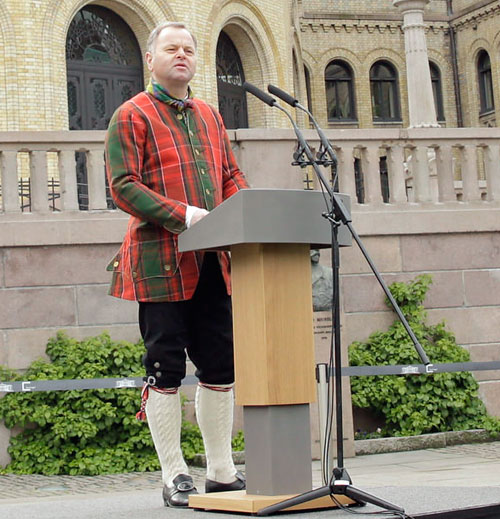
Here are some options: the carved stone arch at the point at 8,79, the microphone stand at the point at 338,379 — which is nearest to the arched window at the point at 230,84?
the carved stone arch at the point at 8,79

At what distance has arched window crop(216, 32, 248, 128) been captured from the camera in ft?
85.3

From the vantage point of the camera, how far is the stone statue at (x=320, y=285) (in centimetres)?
995

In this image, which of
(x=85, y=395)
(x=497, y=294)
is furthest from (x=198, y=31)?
(x=85, y=395)

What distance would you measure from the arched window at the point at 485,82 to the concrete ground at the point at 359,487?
31425mm

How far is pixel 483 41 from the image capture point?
40031 millimetres

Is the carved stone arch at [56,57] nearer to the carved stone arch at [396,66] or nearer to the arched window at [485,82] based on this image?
the carved stone arch at [396,66]

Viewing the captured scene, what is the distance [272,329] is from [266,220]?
46 centimetres

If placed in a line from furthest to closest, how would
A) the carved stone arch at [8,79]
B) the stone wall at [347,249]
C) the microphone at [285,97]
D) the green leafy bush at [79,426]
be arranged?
the carved stone arch at [8,79]
the stone wall at [347,249]
the green leafy bush at [79,426]
the microphone at [285,97]

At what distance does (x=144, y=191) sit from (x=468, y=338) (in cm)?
734

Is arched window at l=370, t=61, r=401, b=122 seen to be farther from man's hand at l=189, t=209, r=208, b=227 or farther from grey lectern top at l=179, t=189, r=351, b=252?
grey lectern top at l=179, t=189, r=351, b=252

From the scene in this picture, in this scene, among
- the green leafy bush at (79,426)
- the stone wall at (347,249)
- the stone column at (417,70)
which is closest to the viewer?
the green leafy bush at (79,426)

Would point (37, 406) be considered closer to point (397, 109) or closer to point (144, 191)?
point (144, 191)

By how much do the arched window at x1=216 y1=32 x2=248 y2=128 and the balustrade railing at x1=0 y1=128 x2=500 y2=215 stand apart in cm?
1451

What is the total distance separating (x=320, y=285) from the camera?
9.98 metres
